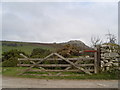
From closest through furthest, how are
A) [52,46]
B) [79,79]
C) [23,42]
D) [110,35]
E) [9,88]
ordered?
[9,88], [79,79], [52,46], [110,35], [23,42]

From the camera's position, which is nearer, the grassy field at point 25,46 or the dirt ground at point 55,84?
the dirt ground at point 55,84

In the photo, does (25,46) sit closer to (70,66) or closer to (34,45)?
(34,45)

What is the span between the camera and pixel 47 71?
10.5 metres

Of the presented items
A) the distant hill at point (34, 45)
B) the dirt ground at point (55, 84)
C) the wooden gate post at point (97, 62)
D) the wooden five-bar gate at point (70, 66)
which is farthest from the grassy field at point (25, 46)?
the dirt ground at point (55, 84)

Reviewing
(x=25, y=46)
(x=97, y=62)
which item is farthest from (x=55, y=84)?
(x=25, y=46)

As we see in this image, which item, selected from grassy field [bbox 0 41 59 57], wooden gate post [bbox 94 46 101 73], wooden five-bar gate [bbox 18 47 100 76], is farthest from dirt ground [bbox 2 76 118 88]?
grassy field [bbox 0 41 59 57]

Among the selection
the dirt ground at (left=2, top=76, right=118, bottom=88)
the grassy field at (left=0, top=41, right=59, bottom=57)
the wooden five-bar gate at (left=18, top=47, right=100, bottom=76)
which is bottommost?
the dirt ground at (left=2, top=76, right=118, bottom=88)

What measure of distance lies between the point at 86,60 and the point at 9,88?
20.4 ft

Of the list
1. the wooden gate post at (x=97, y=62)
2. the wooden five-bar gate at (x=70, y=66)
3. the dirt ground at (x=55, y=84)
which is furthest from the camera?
the wooden gate post at (x=97, y=62)

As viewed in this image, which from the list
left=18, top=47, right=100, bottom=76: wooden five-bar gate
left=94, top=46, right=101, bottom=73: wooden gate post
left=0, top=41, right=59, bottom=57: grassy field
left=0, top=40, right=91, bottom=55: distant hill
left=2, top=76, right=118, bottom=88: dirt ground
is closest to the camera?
left=2, top=76, right=118, bottom=88: dirt ground

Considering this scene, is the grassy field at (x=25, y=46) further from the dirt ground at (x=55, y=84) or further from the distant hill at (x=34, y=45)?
the dirt ground at (x=55, y=84)

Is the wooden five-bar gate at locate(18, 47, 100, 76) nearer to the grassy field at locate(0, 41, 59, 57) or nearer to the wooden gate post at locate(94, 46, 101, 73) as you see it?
the wooden gate post at locate(94, 46, 101, 73)

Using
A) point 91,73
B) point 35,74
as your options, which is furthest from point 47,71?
point 91,73

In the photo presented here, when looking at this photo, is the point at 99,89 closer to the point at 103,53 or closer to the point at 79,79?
the point at 79,79
